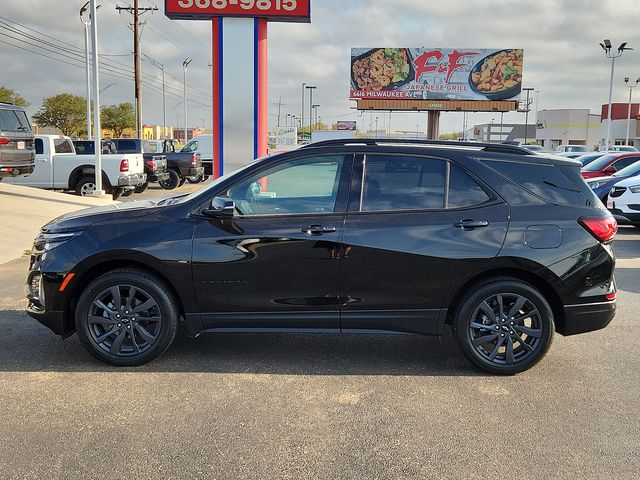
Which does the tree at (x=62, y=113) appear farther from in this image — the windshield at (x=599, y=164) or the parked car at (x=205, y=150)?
the windshield at (x=599, y=164)

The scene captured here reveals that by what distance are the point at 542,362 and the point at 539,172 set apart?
5.24 ft

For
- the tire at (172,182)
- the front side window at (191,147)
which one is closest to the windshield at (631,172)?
the tire at (172,182)

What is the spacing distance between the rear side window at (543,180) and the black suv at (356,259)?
0.01 m

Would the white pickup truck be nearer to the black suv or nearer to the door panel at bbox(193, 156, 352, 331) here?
the black suv

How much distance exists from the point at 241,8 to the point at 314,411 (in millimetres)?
11000

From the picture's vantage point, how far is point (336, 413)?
12.9 ft

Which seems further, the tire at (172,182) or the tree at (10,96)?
the tree at (10,96)

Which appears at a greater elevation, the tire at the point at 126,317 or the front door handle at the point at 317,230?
the front door handle at the point at 317,230

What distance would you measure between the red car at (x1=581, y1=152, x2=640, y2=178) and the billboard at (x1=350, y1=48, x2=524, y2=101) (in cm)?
3635

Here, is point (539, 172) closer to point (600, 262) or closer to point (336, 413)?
point (600, 262)

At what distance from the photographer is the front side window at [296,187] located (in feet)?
15.3

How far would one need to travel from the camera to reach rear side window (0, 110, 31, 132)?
14.6 m

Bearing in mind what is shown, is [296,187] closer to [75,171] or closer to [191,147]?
[75,171]

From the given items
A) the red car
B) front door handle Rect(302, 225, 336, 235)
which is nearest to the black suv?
front door handle Rect(302, 225, 336, 235)
